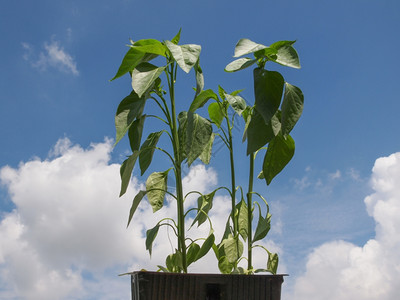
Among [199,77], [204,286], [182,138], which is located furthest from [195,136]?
[204,286]

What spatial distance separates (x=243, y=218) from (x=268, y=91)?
→ 0.46 metres

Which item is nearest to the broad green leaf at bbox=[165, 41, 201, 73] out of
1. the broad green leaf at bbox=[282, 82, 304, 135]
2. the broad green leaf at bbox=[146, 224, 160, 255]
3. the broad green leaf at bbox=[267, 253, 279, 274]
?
the broad green leaf at bbox=[282, 82, 304, 135]

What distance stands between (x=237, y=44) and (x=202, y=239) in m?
0.62

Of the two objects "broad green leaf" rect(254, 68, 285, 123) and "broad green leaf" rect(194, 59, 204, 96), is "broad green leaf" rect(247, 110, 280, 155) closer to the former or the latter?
"broad green leaf" rect(254, 68, 285, 123)

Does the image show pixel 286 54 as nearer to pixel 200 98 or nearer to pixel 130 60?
pixel 200 98

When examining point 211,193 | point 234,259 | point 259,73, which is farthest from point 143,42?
point 234,259

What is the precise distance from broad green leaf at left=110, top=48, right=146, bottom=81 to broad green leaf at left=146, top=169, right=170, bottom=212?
37 centimetres

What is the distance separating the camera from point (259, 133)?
1.19 metres

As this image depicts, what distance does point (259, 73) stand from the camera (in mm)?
1177

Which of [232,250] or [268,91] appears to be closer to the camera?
[268,91]

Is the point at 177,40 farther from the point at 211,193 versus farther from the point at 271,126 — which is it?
the point at 211,193

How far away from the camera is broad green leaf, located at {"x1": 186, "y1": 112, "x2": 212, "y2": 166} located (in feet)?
4.01

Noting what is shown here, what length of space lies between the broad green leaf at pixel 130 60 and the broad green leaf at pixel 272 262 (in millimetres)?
730

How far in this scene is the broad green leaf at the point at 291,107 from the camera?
45.6 inches
